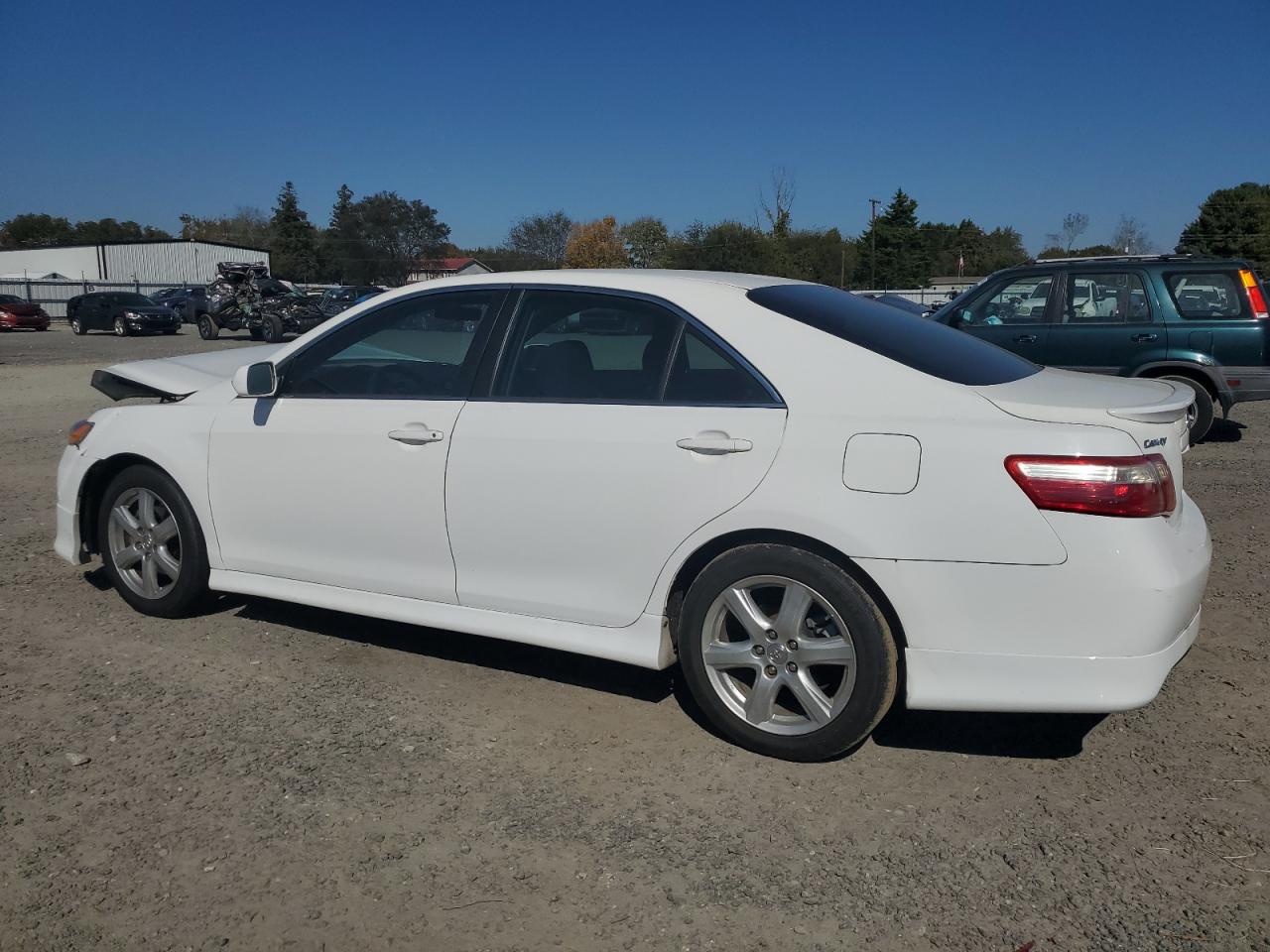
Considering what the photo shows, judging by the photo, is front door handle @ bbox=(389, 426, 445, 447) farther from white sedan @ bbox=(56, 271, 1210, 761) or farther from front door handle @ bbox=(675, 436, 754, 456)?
front door handle @ bbox=(675, 436, 754, 456)

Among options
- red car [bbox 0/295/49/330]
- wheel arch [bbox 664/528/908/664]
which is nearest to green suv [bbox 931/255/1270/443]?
wheel arch [bbox 664/528/908/664]

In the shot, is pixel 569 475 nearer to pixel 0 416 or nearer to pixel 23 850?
pixel 23 850

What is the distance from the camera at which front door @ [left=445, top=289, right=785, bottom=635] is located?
355 cm

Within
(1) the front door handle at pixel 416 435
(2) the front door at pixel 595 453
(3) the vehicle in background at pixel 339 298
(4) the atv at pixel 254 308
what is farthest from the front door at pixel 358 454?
(3) the vehicle in background at pixel 339 298

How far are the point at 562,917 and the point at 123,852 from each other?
1307 millimetres

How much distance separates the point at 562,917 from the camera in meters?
2.73

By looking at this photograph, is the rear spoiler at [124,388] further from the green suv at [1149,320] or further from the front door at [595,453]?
the green suv at [1149,320]

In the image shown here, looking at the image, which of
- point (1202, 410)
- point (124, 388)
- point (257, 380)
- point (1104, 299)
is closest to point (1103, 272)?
point (1104, 299)

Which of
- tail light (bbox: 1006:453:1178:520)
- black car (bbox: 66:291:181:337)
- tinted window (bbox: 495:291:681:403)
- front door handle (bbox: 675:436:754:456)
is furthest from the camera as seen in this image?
black car (bbox: 66:291:181:337)

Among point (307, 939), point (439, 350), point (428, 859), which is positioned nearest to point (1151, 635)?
point (428, 859)

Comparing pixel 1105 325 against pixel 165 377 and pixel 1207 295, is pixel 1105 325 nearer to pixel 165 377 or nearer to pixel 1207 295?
pixel 1207 295

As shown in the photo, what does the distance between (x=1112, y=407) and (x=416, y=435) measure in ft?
8.05

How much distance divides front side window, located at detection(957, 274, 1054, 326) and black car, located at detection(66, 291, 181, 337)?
3033 cm

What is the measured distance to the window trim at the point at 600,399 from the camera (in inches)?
142
